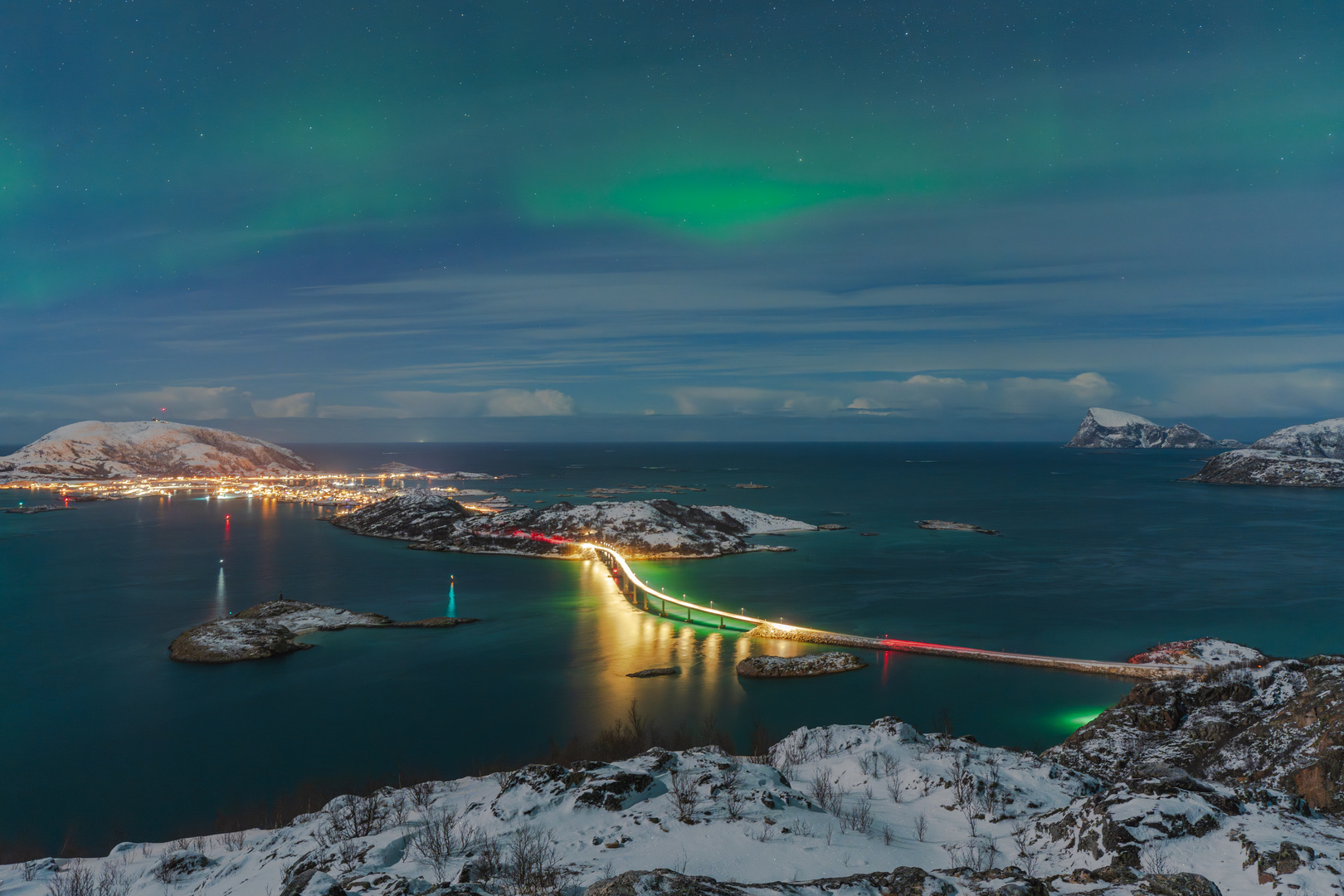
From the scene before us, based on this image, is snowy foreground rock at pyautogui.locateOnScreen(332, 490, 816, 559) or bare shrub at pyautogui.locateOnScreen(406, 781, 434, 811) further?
snowy foreground rock at pyautogui.locateOnScreen(332, 490, 816, 559)

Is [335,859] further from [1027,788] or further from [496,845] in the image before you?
[1027,788]

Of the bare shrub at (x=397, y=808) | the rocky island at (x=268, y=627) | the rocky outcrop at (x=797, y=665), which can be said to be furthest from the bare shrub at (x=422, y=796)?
the rocky island at (x=268, y=627)

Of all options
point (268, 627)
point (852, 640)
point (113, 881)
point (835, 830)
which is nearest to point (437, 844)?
point (835, 830)

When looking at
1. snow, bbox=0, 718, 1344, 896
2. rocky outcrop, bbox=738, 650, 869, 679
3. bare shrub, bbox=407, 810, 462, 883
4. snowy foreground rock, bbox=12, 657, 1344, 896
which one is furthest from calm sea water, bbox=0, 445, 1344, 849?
bare shrub, bbox=407, 810, 462, 883

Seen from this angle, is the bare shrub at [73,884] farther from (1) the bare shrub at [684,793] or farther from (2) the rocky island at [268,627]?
(2) the rocky island at [268,627]

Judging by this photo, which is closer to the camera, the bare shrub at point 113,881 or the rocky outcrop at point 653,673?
the bare shrub at point 113,881

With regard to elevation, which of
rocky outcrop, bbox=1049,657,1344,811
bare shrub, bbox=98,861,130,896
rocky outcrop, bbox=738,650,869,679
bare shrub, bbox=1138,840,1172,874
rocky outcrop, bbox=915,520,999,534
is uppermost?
bare shrub, bbox=1138,840,1172,874

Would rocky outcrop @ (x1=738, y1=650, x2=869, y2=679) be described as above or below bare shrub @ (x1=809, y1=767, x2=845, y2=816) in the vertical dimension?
below

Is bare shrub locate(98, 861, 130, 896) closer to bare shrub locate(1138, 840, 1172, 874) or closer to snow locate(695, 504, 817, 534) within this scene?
bare shrub locate(1138, 840, 1172, 874)
